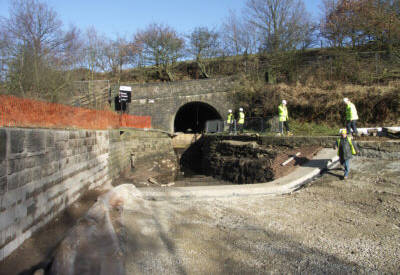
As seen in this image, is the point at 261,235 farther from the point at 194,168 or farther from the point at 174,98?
the point at 174,98

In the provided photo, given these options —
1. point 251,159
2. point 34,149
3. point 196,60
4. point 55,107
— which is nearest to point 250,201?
point 34,149

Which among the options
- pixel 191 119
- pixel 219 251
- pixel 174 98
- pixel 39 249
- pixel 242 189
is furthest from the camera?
pixel 191 119

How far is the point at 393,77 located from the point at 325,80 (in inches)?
148

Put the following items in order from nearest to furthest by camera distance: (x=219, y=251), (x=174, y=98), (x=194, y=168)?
(x=219, y=251)
(x=194, y=168)
(x=174, y=98)

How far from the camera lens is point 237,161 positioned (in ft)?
43.3

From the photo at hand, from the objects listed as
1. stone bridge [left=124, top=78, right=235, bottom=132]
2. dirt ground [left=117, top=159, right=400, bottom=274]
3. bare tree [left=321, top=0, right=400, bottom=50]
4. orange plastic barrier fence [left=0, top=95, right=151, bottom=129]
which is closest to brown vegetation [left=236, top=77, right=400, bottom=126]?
stone bridge [left=124, top=78, right=235, bottom=132]

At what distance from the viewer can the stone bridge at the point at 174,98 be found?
22984 millimetres

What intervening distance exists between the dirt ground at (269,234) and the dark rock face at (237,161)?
4.09m

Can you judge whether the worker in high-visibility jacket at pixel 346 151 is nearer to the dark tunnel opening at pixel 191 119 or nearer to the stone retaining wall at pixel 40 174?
the stone retaining wall at pixel 40 174

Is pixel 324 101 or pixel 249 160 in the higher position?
pixel 324 101

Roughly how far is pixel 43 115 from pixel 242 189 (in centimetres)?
496

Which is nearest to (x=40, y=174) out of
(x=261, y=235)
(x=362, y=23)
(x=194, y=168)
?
(x=261, y=235)

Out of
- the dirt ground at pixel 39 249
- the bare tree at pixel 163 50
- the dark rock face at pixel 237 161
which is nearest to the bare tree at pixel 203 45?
A: the bare tree at pixel 163 50

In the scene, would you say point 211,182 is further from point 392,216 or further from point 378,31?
point 378,31
